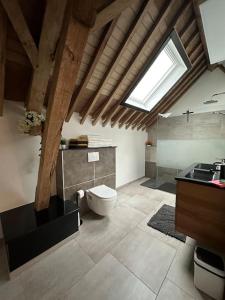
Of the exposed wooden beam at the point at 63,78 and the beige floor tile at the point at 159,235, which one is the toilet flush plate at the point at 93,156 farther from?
the beige floor tile at the point at 159,235

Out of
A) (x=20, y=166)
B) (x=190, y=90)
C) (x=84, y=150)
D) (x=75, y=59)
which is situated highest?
(x=190, y=90)

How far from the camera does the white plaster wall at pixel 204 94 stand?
3.37 meters

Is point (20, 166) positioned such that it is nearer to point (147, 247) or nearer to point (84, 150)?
point (84, 150)

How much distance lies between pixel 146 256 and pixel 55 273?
3.42ft

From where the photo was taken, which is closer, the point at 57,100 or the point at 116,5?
the point at 116,5

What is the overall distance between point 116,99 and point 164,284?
109 inches

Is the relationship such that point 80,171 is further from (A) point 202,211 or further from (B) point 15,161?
(A) point 202,211

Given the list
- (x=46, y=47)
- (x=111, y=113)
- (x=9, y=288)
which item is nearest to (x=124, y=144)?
(x=111, y=113)

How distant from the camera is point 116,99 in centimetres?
276

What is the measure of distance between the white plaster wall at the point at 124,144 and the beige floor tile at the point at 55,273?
5.90ft

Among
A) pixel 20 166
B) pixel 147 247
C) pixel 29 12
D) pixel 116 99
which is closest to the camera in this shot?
pixel 29 12

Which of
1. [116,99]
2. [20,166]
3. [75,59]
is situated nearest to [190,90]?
[116,99]

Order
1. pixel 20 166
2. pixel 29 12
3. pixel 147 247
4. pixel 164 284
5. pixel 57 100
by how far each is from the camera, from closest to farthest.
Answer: pixel 29 12, pixel 57 100, pixel 164 284, pixel 147 247, pixel 20 166

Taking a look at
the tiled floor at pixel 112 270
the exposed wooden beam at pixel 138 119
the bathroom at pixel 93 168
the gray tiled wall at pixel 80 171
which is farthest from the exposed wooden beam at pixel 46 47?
the exposed wooden beam at pixel 138 119
